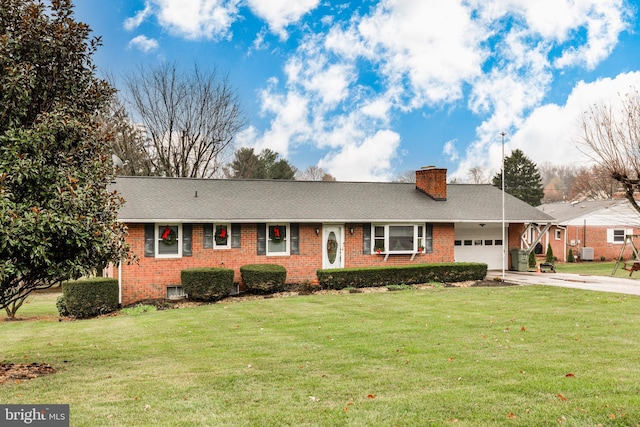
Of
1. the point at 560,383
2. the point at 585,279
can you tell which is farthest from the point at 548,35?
the point at 560,383

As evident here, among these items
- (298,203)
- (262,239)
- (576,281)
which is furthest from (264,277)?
(576,281)

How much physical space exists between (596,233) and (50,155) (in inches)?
1403

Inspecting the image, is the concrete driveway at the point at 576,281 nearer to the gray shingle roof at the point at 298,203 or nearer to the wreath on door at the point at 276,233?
the gray shingle roof at the point at 298,203

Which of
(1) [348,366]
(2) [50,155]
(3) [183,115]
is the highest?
(3) [183,115]

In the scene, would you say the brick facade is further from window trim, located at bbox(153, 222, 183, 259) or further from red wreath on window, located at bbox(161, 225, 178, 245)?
red wreath on window, located at bbox(161, 225, 178, 245)

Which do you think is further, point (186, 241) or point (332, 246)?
point (332, 246)

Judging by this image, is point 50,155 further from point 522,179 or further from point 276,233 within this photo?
point 522,179

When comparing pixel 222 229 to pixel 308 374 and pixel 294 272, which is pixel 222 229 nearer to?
pixel 294 272

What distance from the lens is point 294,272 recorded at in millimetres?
20062

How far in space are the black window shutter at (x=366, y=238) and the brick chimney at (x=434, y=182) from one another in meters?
4.56

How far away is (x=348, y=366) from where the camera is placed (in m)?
7.67

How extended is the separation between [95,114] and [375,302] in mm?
9601

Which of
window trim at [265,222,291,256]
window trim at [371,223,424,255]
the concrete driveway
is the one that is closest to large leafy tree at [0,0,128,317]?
window trim at [265,222,291,256]

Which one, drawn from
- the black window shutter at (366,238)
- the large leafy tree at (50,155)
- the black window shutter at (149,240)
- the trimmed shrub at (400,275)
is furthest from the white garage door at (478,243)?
the large leafy tree at (50,155)
